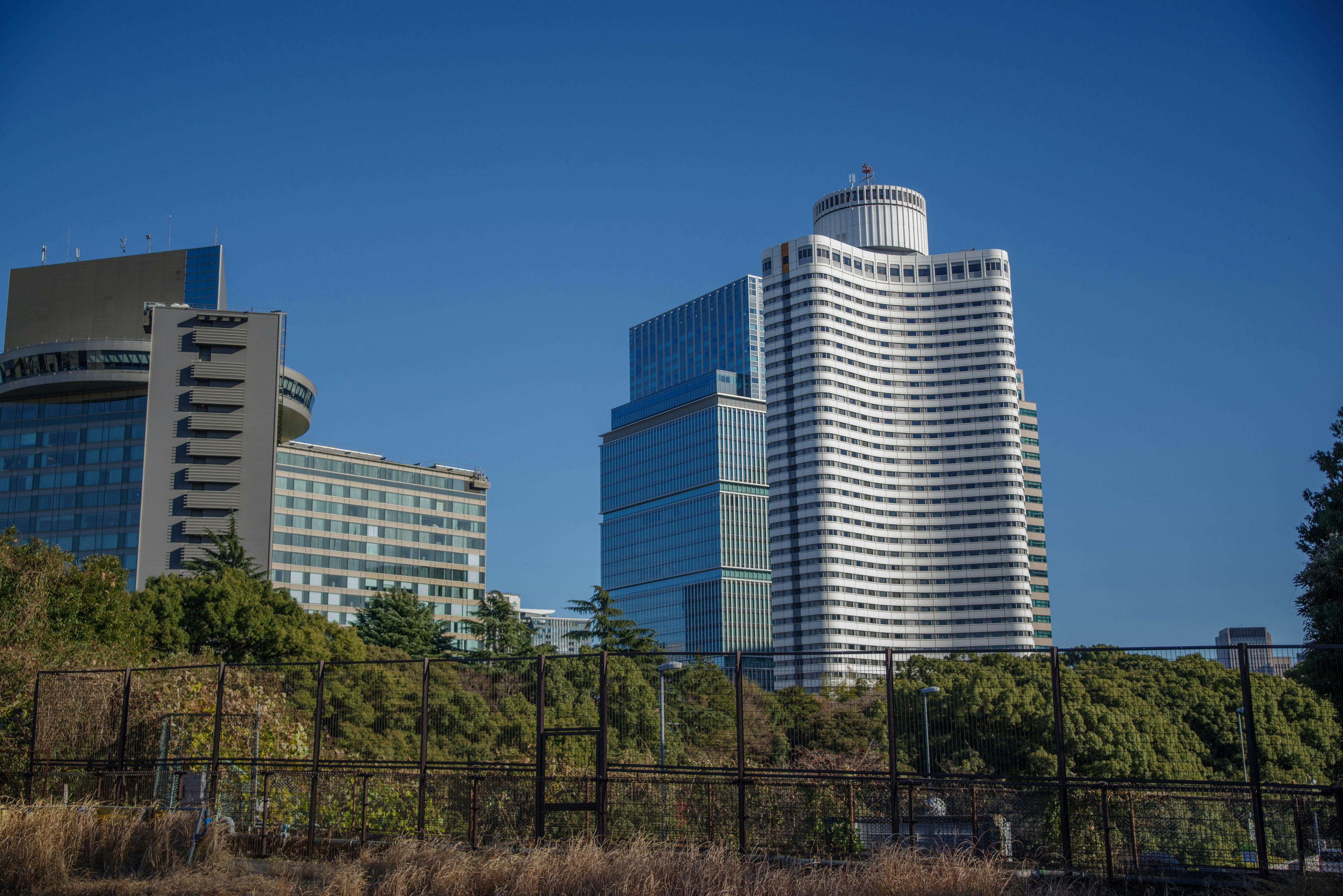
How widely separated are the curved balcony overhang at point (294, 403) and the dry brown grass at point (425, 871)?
109 m

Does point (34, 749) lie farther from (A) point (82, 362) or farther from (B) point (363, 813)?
(A) point (82, 362)

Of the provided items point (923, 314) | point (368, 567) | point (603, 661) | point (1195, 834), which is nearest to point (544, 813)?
point (603, 661)

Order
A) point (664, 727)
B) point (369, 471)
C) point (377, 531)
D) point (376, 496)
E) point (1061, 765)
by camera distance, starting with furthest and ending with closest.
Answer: point (376, 496) < point (369, 471) < point (377, 531) < point (664, 727) < point (1061, 765)

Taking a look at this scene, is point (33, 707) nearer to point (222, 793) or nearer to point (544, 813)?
point (222, 793)

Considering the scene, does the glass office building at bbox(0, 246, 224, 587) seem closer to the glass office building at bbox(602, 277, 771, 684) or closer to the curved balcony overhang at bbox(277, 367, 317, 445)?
the curved balcony overhang at bbox(277, 367, 317, 445)

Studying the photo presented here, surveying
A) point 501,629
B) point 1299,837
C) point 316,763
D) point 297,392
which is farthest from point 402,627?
point 1299,837

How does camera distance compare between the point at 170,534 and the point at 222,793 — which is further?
the point at 170,534

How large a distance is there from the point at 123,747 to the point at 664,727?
35.1 feet

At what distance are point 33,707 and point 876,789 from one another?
16539 millimetres

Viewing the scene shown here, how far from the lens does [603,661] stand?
15.6 metres

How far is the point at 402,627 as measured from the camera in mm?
81562

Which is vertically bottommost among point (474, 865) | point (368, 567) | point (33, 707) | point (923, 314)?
point (474, 865)

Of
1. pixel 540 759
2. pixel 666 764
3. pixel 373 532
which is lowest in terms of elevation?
pixel 666 764

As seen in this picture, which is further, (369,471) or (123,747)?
(369,471)
